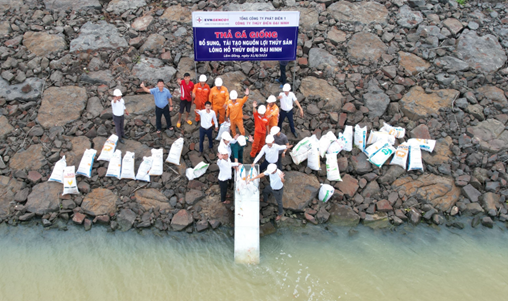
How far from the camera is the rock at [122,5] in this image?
1240cm

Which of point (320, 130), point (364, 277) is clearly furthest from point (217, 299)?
point (320, 130)

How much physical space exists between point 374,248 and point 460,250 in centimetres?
191

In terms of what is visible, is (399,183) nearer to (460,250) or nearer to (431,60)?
(460,250)

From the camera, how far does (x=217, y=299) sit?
275 inches

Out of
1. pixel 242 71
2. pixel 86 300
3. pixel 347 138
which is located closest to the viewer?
pixel 86 300

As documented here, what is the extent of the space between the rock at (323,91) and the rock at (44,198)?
692cm

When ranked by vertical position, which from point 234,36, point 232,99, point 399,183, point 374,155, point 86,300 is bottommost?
point 86,300

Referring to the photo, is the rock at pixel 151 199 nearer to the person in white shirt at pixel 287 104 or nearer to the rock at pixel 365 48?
the person in white shirt at pixel 287 104

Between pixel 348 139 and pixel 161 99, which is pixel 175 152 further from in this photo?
pixel 348 139

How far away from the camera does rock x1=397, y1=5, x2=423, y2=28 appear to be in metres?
12.1

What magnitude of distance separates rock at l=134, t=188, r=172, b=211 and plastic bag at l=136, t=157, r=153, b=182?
287 millimetres

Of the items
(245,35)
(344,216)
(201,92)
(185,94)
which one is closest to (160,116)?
(185,94)

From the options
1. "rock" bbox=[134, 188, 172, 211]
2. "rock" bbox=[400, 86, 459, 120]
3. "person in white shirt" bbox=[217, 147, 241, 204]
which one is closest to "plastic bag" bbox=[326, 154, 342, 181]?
"person in white shirt" bbox=[217, 147, 241, 204]

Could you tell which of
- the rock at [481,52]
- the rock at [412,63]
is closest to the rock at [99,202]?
the rock at [412,63]
